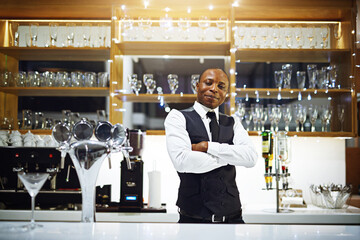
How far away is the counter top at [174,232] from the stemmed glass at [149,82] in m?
2.21

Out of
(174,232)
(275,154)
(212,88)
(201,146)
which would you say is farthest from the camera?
(275,154)

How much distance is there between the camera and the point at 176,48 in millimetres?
3783

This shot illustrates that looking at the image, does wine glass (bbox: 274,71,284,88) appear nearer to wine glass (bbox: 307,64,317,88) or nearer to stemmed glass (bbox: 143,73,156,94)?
wine glass (bbox: 307,64,317,88)

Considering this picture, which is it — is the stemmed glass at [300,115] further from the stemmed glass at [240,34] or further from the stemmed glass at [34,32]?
the stemmed glass at [34,32]

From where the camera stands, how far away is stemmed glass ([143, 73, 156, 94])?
3.61m

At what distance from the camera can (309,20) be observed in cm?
388

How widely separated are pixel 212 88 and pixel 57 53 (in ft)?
5.85

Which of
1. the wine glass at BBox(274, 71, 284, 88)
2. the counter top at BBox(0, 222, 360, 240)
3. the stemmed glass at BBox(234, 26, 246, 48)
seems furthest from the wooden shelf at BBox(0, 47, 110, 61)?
the counter top at BBox(0, 222, 360, 240)

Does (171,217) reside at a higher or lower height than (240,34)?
lower

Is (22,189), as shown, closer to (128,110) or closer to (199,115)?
(128,110)

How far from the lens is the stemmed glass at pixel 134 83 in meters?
3.58

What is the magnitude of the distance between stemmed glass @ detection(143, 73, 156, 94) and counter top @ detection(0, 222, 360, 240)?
221 cm

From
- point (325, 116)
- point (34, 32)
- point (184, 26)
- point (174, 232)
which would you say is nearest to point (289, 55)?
point (325, 116)

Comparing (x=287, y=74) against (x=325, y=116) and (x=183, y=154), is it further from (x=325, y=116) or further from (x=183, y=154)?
(x=183, y=154)
